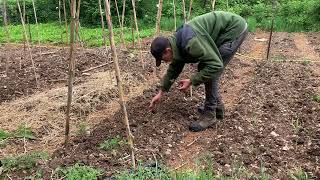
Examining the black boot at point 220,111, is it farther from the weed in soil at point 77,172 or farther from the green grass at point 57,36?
the green grass at point 57,36

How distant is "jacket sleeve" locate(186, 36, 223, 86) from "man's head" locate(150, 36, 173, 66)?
0.61 ft

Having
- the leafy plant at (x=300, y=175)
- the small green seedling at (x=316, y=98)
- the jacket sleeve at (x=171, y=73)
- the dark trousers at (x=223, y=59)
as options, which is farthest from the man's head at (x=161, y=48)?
the small green seedling at (x=316, y=98)

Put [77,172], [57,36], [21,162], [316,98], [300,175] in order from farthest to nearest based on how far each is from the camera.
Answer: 1. [57,36]
2. [316,98]
3. [21,162]
4. [77,172]
5. [300,175]

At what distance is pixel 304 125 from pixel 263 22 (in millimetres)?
9414

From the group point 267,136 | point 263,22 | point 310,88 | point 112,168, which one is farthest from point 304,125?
point 263,22

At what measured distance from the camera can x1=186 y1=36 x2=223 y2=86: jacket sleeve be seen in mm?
4043

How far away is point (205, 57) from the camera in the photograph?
4.08m

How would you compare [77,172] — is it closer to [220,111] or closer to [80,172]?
[80,172]

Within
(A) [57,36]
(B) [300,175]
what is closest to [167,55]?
(B) [300,175]

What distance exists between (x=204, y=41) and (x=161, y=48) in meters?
0.44

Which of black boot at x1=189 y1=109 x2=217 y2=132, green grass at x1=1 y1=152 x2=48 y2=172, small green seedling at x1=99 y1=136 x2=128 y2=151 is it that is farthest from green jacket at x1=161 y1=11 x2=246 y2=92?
green grass at x1=1 y1=152 x2=48 y2=172

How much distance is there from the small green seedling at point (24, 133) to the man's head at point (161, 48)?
65.0 inches

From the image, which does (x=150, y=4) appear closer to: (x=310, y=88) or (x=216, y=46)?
(x=310, y=88)

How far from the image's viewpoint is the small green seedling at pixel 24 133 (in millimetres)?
4609
